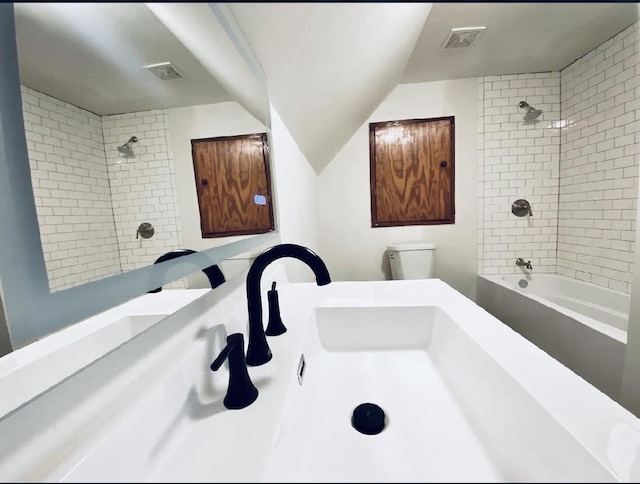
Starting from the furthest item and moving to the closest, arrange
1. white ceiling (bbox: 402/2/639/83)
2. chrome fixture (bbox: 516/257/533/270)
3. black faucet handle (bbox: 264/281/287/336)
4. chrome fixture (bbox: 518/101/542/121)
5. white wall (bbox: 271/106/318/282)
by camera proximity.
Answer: chrome fixture (bbox: 516/257/533/270), chrome fixture (bbox: 518/101/542/121), white ceiling (bbox: 402/2/639/83), white wall (bbox: 271/106/318/282), black faucet handle (bbox: 264/281/287/336)

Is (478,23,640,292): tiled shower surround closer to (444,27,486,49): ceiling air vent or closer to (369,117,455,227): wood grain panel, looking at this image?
(369,117,455,227): wood grain panel

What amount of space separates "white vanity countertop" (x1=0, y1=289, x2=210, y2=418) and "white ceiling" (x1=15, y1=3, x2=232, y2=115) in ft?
0.98

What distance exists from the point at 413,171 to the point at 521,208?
94 centimetres

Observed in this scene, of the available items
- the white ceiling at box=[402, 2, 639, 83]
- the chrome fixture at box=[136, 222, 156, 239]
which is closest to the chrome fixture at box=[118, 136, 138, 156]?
the chrome fixture at box=[136, 222, 156, 239]

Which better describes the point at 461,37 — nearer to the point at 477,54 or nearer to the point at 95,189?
the point at 477,54

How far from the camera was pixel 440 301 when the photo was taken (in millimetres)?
743

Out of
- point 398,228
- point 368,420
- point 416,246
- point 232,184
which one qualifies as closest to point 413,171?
point 398,228

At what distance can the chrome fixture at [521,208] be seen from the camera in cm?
210

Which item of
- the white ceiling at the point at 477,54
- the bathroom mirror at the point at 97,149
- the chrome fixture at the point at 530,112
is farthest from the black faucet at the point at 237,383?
the chrome fixture at the point at 530,112

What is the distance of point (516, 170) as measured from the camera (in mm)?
2098

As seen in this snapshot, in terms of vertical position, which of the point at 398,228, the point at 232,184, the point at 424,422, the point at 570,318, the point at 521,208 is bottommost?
the point at 570,318

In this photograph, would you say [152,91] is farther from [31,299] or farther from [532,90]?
[532,90]

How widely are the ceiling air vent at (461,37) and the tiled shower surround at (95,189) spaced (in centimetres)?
169

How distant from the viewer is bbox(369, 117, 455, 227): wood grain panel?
2133 mm
